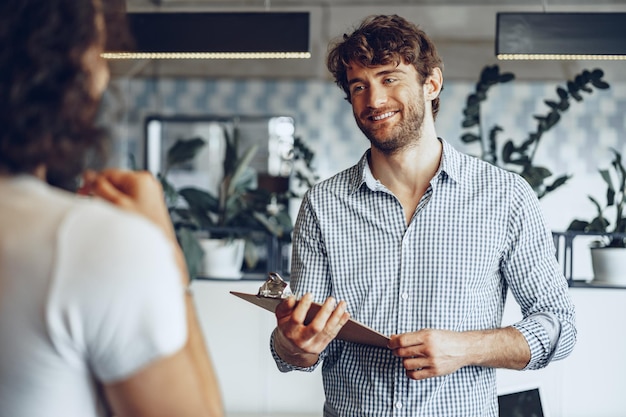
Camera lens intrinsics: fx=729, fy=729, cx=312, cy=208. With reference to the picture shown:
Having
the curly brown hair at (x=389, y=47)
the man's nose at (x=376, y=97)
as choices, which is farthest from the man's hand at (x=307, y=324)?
the curly brown hair at (x=389, y=47)

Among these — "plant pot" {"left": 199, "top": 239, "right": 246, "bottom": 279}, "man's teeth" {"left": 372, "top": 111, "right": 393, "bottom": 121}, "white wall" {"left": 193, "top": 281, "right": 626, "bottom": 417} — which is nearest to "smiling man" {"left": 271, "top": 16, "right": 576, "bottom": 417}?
"man's teeth" {"left": 372, "top": 111, "right": 393, "bottom": 121}

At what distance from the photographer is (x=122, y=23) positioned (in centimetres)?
78

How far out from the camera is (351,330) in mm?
1454

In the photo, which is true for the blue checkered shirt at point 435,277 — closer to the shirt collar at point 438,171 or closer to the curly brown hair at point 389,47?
the shirt collar at point 438,171

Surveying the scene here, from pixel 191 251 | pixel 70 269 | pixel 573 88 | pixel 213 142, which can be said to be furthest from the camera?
pixel 213 142

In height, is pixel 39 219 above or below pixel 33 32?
below

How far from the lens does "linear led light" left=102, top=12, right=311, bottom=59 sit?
3.58 meters

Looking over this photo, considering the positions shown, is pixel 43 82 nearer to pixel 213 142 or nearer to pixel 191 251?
pixel 191 251

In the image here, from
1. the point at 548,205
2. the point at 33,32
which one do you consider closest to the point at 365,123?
the point at 33,32

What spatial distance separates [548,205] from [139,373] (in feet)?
17.7

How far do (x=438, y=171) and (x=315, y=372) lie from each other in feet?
6.01

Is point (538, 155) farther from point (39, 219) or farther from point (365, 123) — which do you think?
point (39, 219)

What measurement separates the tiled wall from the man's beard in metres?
3.98

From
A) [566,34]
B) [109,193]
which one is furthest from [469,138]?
[109,193]
